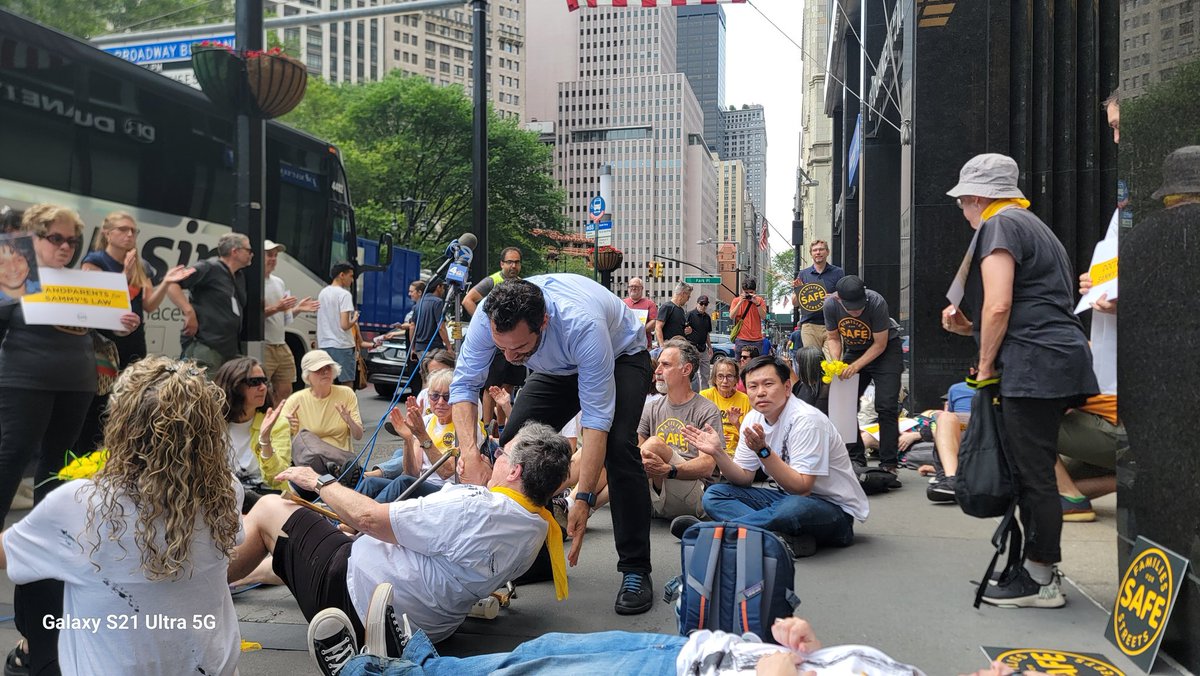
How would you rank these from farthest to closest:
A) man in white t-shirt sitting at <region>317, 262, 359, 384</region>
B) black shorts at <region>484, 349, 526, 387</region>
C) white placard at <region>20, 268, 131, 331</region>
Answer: man in white t-shirt sitting at <region>317, 262, 359, 384</region> < black shorts at <region>484, 349, 526, 387</region> < white placard at <region>20, 268, 131, 331</region>

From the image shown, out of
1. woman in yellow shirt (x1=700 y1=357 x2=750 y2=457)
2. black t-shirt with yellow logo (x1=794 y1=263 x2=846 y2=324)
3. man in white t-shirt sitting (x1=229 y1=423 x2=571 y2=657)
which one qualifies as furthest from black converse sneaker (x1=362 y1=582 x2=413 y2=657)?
black t-shirt with yellow logo (x1=794 y1=263 x2=846 y2=324)

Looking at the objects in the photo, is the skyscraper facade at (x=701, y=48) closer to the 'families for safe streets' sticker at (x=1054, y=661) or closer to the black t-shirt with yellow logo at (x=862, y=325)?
the black t-shirt with yellow logo at (x=862, y=325)

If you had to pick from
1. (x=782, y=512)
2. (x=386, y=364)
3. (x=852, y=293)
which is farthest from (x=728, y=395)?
(x=386, y=364)

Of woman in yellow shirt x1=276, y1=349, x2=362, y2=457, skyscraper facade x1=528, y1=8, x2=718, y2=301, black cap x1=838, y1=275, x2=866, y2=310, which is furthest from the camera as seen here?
skyscraper facade x1=528, y1=8, x2=718, y2=301

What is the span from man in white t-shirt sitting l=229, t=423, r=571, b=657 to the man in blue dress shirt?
0.34m

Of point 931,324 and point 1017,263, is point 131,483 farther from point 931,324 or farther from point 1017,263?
point 931,324

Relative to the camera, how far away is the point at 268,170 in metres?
13.2

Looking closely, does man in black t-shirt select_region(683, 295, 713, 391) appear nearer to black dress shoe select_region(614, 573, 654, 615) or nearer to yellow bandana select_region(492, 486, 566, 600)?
black dress shoe select_region(614, 573, 654, 615)

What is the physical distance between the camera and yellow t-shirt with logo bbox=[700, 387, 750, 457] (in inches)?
261

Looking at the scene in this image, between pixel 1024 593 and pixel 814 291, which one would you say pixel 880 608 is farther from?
pixel 814 291

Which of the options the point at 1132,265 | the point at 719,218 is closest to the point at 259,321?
the point at 1132,265

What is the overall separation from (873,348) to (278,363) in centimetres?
542

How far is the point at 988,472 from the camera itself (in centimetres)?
385

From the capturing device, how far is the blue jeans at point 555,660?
2.65 m
